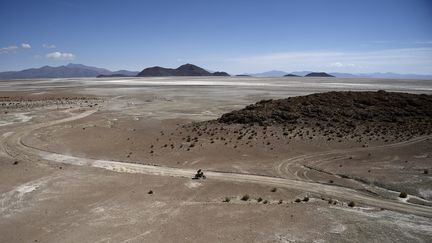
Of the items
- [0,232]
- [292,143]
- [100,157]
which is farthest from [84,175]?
[292,143]

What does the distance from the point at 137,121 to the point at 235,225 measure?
28.7 meters

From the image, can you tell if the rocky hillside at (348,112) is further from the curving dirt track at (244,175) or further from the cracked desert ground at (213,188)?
the curving dirt track at (244,175)

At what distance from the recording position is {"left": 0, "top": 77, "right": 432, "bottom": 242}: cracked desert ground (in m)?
14.1

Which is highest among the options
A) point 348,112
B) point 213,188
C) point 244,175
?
point 348,112

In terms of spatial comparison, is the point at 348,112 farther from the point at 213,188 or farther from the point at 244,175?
the point at 213,188

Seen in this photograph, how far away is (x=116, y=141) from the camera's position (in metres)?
31.1

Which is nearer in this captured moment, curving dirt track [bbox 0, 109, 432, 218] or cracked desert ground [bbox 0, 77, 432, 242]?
cracked desert ground [bbox 0, 77, 432, 242]

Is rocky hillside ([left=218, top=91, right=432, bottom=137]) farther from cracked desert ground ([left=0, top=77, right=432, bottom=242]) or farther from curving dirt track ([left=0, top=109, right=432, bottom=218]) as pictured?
curving dirt track ([left=0, top=109, right=432, bottom=218])

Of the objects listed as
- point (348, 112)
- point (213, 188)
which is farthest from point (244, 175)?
point (348, 112)

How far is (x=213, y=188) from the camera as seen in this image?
62.4ft

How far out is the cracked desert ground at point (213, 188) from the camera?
46.3 feet

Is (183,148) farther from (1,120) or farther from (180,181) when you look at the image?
(1,120)

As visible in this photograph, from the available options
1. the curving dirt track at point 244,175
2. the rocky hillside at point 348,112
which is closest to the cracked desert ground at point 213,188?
the curving dirt track at point 244,175

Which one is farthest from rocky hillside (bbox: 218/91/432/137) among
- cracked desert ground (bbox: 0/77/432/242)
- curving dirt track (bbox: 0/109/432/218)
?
curving dirt track (bbox: 0/109/432/218)
